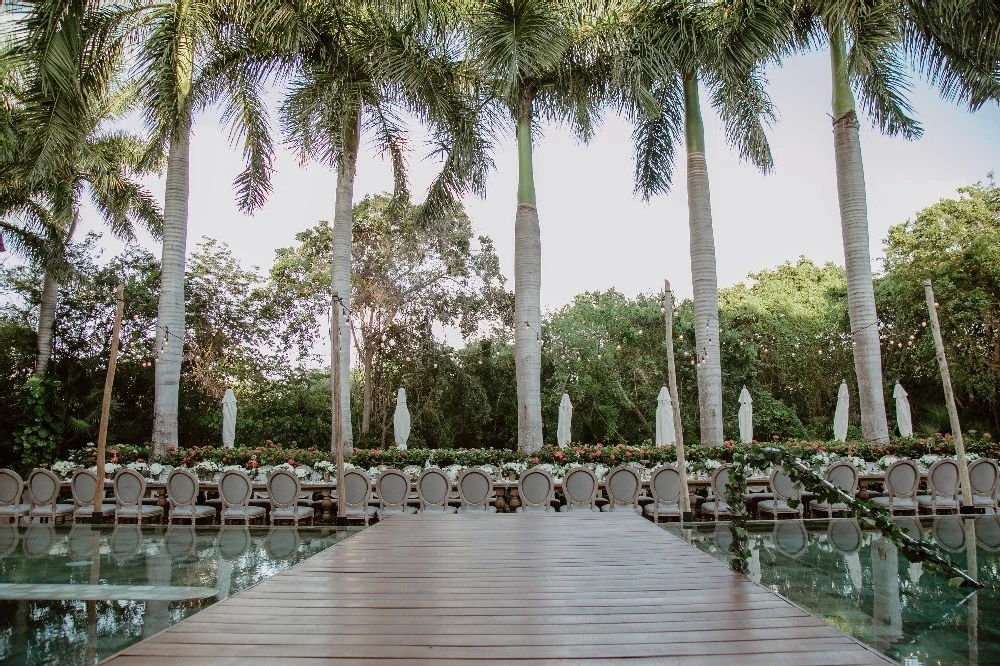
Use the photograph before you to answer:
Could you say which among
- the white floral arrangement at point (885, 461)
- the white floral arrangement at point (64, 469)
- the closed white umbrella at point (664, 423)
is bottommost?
the white floral arrangement at point (885, 461)

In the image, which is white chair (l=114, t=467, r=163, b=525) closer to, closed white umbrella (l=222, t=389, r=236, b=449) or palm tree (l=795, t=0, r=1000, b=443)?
closed white umbrella (l=222, t=389, r=236, b=449)

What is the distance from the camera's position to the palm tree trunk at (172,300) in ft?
53.2

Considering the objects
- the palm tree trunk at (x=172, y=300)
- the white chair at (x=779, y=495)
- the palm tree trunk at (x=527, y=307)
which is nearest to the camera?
the white chair at (x=779, y=495)

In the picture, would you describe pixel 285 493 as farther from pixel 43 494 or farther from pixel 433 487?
pixel 43 494

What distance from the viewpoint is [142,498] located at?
40.1 ft

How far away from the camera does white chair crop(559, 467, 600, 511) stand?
468 inches

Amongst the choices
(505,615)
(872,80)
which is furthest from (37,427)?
(872,80)

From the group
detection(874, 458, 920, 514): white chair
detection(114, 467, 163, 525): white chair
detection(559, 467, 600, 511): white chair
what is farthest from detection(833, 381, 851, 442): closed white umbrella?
detection(114, 467, 163, 525): white chair

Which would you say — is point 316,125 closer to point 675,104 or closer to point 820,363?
point 675,104

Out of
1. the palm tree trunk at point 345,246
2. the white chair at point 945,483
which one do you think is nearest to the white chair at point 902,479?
the white chair at point 945,483

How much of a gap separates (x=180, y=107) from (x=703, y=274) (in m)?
13.5

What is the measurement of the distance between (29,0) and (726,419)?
2441 centimetres

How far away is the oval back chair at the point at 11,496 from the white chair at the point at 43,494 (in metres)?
0.22

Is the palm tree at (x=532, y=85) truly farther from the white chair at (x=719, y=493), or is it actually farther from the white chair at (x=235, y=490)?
the white chair at (x=235, y=490)
